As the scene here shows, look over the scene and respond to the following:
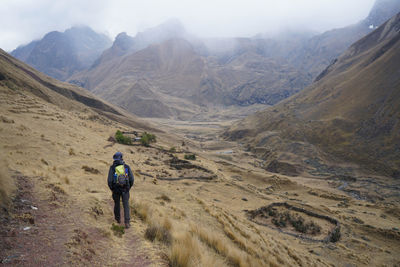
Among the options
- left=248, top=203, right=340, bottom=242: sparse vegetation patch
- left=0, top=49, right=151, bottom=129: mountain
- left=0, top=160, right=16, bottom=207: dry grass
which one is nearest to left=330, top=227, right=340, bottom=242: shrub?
left=248, top=203, right=340, bottom=242: sparse vegetation patch

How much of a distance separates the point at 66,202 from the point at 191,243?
5.30 m

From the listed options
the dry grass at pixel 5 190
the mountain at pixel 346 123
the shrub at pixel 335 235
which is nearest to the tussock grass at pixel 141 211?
the dry grass at pixel 5 190

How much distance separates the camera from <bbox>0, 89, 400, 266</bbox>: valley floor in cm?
670

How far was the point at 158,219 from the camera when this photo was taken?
9969mm

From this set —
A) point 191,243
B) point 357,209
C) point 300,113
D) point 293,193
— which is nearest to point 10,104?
point 191,243

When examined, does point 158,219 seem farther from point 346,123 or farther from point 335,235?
point 346,123

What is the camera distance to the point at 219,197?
1137 inches

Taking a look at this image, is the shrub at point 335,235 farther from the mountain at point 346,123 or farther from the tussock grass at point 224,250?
the mountain at point 346,123

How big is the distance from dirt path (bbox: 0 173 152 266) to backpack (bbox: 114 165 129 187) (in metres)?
1.58

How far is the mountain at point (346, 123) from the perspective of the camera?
214ft

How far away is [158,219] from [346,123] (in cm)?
8380

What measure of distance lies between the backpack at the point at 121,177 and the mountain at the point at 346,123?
216 ft

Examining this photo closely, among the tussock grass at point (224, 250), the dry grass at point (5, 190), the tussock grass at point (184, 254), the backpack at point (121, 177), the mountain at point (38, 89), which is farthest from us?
the mountain at point (38, 89)

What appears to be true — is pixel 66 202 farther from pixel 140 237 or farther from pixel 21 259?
pixel 21 259
